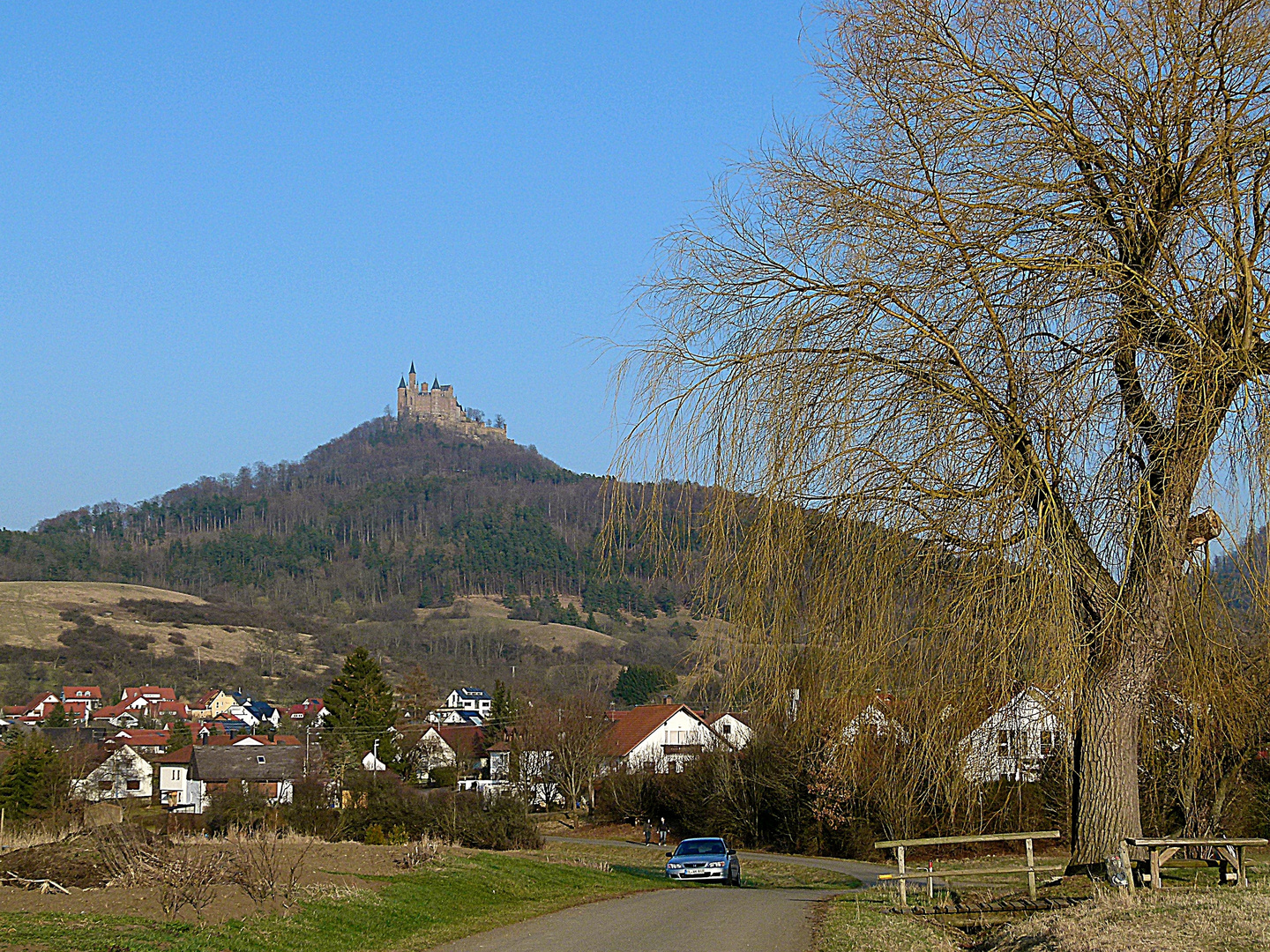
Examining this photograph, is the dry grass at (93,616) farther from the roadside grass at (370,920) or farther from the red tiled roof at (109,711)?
the roadside grass at (370,920)

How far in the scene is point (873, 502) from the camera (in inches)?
340

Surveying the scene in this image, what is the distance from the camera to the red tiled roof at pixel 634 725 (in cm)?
6661

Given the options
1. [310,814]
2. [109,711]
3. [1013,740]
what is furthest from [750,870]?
[109,711]

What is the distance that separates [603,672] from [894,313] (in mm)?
126040

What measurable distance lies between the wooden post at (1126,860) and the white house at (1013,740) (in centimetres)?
101

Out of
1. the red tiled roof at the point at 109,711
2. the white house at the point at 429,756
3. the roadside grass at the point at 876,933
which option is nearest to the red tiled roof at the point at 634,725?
the white house at the point at 429,756

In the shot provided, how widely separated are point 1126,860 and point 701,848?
1937 centimetres

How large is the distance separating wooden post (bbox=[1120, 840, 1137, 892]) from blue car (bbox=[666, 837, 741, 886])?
59.8 feet

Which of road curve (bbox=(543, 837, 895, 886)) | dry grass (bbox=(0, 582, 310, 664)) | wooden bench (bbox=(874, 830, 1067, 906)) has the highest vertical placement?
dry grass (bbox=(0, 582, 310, 664))

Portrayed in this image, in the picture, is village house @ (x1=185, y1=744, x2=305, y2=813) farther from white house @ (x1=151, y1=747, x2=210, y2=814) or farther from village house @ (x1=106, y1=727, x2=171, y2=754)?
village house @ (x1=106, y1=727, x2=171, y2=754)

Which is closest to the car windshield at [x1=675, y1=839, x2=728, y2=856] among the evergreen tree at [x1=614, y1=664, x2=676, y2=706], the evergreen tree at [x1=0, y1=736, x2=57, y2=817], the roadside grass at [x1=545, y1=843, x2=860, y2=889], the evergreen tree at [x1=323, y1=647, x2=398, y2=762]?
the roadside grass at [x1=545, y1=843, x2=860, y2=889]

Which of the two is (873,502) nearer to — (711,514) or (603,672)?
(711,514)

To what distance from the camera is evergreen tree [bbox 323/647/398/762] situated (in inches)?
2689

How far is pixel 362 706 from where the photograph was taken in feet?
230
